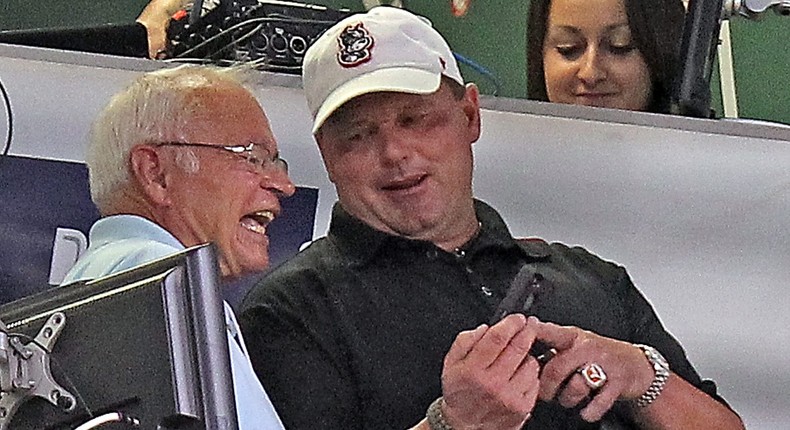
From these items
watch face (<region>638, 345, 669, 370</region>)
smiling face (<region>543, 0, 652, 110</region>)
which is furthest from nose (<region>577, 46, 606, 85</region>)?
watch face (<region>638, 345, 669, 370</region>)

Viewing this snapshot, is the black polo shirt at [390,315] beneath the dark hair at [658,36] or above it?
beneath

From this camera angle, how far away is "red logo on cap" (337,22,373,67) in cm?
149

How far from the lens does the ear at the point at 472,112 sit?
1535mm

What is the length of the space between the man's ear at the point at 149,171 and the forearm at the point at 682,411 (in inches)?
20.9

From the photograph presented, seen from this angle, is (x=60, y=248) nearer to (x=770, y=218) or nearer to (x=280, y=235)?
(x=280, y=235)

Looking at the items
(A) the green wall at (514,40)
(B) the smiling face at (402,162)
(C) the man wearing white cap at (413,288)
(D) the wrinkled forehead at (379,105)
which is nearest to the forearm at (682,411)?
(C) the man wearing white cap at (413,288)

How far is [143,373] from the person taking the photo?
732 millimetres

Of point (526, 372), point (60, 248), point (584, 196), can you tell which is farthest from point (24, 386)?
point (584, 196)

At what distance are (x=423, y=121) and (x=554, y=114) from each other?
0.25 metres

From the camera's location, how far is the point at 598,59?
175 centimetres

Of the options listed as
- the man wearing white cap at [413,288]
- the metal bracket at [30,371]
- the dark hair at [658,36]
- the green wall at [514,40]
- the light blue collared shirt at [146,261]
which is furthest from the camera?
the green wall at [514,40]

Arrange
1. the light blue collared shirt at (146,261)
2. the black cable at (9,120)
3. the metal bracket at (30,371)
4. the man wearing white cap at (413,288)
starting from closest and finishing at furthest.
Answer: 1. the metal bracket at (30,371)
2. the light blue collared shirt at (146,261)
3. the man wearing white cap at (413,288)
4. the black cable at (9,120)

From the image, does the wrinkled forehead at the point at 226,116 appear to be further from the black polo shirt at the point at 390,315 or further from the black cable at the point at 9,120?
the black cable at the point at 9,120

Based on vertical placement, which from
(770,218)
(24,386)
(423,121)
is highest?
(24,386)
